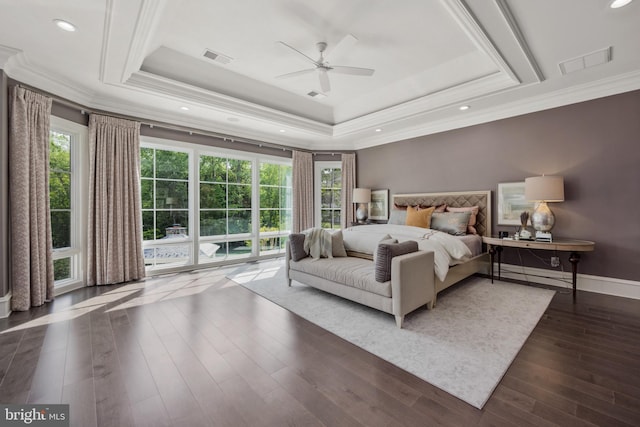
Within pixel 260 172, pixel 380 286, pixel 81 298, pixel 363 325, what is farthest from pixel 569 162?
pixel 81 298

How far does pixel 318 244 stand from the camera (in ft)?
12.6

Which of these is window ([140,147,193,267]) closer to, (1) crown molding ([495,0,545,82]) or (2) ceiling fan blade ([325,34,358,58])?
(2) ceiling fan blade ([325,34,358,58])

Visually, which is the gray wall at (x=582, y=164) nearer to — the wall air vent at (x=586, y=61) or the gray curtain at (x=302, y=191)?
the wall air vent at (x=586, y=61)

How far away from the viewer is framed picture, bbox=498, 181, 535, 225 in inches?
166

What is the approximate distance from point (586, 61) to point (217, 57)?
4.39 meters

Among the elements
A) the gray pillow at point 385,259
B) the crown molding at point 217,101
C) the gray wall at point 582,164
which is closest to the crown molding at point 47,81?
the crown molding at point 217,101

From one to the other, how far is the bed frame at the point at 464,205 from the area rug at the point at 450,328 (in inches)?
10.0

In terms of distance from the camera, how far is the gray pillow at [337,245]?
12.8 ft

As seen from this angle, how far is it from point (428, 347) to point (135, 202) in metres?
4.46

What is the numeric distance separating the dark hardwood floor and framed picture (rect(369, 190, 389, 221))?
11.5 ft

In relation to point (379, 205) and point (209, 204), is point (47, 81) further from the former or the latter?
point (379, 205)

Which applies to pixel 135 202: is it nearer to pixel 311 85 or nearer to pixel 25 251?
pixel 25 251

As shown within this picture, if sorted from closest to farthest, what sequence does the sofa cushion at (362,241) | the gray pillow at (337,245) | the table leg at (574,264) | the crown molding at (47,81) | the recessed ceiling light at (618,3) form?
the recessed ceiling light at (618,3)
the crown molding at (47,81)
the table leg at (574,264)
the sofa cushion at (362,241)
the gray pillow at (337,245)

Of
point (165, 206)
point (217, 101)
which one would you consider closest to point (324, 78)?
point (217, 101)
